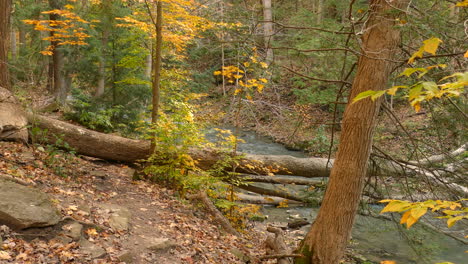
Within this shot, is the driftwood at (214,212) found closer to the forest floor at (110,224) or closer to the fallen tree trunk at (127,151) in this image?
the forest floor at (110,224)

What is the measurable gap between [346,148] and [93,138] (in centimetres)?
618

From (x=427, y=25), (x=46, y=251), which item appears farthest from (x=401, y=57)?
(x=46, y=251)

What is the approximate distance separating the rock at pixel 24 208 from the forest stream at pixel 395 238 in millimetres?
3977

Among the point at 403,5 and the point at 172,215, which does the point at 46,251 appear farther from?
the point at 403,5

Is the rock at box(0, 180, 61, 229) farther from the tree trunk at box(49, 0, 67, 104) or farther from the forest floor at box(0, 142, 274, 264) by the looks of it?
the tree trunk at box(49, 0, 67, 104)

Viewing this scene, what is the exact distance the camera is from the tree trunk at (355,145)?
14.9 feet

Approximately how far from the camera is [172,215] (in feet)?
21.8

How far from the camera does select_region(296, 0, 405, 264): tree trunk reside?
454cm

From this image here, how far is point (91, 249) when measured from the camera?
438cm

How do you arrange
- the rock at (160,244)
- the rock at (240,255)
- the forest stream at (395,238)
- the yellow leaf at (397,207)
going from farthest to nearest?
the forest stream at (395,238), the rock at (240,255), the rock at (160,244), the yellow leaf at (397,207)

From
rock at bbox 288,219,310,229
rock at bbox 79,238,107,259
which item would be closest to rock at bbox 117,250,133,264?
rock at bbox 79,238,107,259

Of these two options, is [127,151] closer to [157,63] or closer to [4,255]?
[157,63]

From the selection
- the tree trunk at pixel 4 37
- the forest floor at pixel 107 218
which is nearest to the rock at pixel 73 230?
the forest floor at pixel 107 218

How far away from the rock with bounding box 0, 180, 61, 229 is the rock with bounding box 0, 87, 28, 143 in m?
2.52
